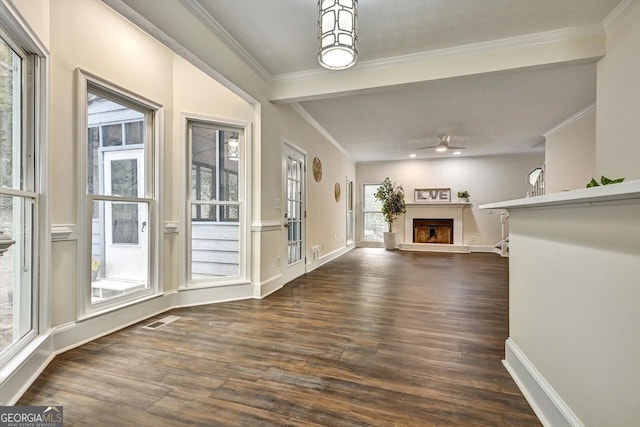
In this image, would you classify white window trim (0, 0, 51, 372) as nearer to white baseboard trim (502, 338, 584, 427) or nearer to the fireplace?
white baseboard trim (502, 338, 584, 427)

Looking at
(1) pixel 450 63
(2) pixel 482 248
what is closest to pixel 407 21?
(1) pixel 450 63

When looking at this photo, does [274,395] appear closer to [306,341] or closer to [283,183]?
[306,341]

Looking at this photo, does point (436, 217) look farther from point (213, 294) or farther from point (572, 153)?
point (213, 294)

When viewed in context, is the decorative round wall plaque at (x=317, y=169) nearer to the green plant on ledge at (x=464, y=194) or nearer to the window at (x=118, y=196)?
the window at (x=118, y=196)

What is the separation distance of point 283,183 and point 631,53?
3.46 meters

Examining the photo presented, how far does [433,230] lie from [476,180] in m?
1.79

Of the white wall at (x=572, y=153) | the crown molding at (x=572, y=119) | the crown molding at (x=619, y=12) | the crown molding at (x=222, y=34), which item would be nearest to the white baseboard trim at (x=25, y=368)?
the crown molding at (x=222, y=34)

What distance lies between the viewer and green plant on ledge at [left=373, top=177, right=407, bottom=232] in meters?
7.73

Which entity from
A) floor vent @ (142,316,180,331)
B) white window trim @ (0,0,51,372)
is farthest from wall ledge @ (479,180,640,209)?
floor vent @ (142,316,180,331)

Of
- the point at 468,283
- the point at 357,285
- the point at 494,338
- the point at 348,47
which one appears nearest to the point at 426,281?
the point at 468,283

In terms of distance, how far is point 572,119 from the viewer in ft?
14.9

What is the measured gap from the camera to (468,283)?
4.01m
